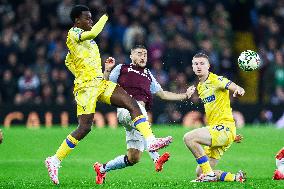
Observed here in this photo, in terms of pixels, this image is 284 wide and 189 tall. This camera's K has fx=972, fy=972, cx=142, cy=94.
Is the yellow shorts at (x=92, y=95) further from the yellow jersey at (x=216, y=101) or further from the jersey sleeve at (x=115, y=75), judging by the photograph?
the yellow jersey at (x=216, y=101)

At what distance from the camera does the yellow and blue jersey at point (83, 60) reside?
13.1 metres

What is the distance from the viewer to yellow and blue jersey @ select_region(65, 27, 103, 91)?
1315 cm

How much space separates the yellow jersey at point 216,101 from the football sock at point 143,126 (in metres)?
0.97

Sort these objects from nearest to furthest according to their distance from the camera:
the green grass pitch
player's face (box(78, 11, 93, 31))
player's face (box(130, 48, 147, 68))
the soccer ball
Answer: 1. the green grass pitch
2. player's face (box(78, 11, 93, 31))
3. the soccer ball
4. player's face (box(130, 48, 147, 68))

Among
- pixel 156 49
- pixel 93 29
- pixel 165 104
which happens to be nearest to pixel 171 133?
pixel 165 104

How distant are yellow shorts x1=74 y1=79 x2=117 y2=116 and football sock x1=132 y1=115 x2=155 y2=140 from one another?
519 millimetres

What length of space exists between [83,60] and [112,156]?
5923mm

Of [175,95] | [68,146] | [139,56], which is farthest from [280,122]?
[68,146]

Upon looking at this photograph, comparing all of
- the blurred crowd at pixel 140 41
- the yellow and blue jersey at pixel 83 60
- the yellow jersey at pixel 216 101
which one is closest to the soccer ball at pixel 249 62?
the yellow jersey at pixel 216 101

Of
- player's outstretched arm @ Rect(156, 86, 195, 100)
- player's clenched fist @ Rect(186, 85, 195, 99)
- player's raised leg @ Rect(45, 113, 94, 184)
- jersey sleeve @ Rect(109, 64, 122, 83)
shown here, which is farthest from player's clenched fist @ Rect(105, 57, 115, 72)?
player's clenched fist @ Rect(186, 85, 195, 99)

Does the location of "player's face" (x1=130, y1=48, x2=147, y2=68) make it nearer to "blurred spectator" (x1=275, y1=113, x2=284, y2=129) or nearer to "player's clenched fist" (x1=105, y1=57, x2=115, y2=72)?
"player's clenched fist" (x1=105, y1=57, x2=115, y2=72)

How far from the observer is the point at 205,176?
1290 centimetres

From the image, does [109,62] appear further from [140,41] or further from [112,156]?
[140,41]

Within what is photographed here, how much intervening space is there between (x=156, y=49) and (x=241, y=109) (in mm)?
2805
